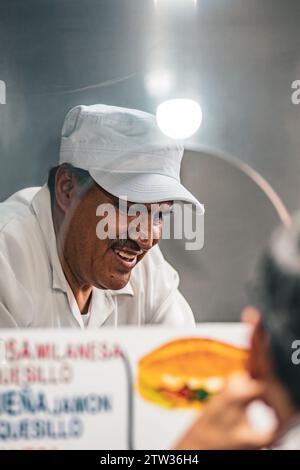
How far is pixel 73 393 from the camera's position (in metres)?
2.24

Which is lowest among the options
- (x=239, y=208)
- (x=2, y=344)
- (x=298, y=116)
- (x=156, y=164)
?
(x=2, y=344)

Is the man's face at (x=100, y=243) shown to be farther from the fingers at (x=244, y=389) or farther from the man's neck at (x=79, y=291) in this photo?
the fingers at (x=244, y=389)

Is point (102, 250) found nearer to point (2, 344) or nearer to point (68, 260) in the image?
point (68, 260)

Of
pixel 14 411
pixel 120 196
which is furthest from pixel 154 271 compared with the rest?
pixel 14 411

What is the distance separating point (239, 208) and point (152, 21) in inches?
28.5

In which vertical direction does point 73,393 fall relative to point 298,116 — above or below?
below

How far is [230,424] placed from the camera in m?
2.21

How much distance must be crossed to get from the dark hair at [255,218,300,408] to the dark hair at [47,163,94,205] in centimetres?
66

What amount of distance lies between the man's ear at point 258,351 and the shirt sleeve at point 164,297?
21 centimetres

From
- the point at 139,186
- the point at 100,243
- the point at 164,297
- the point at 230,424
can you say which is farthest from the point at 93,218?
the point at 230,424

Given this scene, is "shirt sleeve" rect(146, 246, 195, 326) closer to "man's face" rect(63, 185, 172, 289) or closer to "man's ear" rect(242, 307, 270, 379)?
"man's face" rect(63, 185, 172, 289)

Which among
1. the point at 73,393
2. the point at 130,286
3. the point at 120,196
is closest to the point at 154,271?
the point at 130,286

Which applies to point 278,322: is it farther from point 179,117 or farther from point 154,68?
point 154,68

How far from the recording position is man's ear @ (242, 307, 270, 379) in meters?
2.22
